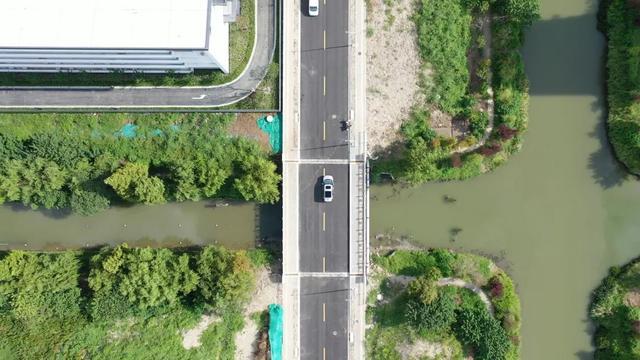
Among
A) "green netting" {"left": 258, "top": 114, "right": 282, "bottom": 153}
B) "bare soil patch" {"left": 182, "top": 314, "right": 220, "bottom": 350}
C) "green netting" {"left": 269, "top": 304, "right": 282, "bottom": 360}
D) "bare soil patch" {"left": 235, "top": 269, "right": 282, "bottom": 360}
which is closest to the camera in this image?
"green netting" {"left": 269, "top": 304, "right": 282, "bottom": 360}

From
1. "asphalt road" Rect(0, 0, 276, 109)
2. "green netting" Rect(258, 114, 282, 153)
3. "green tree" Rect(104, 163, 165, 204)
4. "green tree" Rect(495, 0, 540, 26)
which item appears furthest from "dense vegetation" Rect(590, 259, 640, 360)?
"green tree" Rect(104, 163, 165, 204)

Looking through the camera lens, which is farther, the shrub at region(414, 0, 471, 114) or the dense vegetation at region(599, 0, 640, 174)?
the shrub at region(414, 0, 471, 114)

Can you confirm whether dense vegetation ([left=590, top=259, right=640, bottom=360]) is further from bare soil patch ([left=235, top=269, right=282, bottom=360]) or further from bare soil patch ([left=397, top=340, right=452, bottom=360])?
bare soil patch ([left=235, top=269, right=282, bottom=360])

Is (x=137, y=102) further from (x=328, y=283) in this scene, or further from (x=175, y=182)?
(x=328, y=283)

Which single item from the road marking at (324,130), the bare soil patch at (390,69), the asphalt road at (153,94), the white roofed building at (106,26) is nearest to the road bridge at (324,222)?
the road marking at (324,130)

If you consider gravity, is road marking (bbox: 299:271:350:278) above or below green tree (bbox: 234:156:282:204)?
below

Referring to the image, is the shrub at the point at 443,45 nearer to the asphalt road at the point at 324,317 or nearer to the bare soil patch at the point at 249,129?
the bare soil patch at the point at 249,129

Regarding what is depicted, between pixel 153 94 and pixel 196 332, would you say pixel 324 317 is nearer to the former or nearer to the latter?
pixel 196 332
